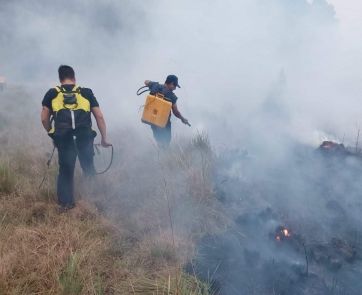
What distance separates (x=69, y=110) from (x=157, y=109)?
53.2 inches

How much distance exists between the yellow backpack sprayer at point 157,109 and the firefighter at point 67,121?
92 centimetres

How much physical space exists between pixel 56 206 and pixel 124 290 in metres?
1.41

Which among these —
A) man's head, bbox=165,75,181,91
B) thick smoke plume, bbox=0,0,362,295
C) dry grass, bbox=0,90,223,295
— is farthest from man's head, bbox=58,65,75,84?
man's head, bbox=165,75,181,91

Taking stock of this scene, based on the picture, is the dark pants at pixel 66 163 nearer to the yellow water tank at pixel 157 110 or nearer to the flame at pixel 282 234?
the yellow water tank at pixel 157 110

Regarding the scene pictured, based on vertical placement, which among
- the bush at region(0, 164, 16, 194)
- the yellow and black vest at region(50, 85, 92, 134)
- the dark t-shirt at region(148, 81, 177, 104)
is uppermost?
the dark t-shirt at region(148, 81, 177, 104)

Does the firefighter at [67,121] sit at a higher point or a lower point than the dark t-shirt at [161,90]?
lower

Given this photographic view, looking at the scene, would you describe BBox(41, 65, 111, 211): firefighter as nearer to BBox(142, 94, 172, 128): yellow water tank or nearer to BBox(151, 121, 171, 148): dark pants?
BBox(142, 94, 172, 128): yellow water tank

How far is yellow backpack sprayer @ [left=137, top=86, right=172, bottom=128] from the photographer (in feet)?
15.7

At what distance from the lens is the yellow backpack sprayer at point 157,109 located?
477 cm

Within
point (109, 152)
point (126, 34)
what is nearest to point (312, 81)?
point (126, 34)

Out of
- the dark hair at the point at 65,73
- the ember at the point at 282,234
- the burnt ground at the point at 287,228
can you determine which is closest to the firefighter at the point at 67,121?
the dark hair at the point at 65,73

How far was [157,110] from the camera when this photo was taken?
480 centimetres

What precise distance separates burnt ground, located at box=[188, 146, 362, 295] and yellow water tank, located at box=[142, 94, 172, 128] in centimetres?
96

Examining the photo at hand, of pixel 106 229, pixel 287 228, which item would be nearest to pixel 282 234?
pixel 287 228
